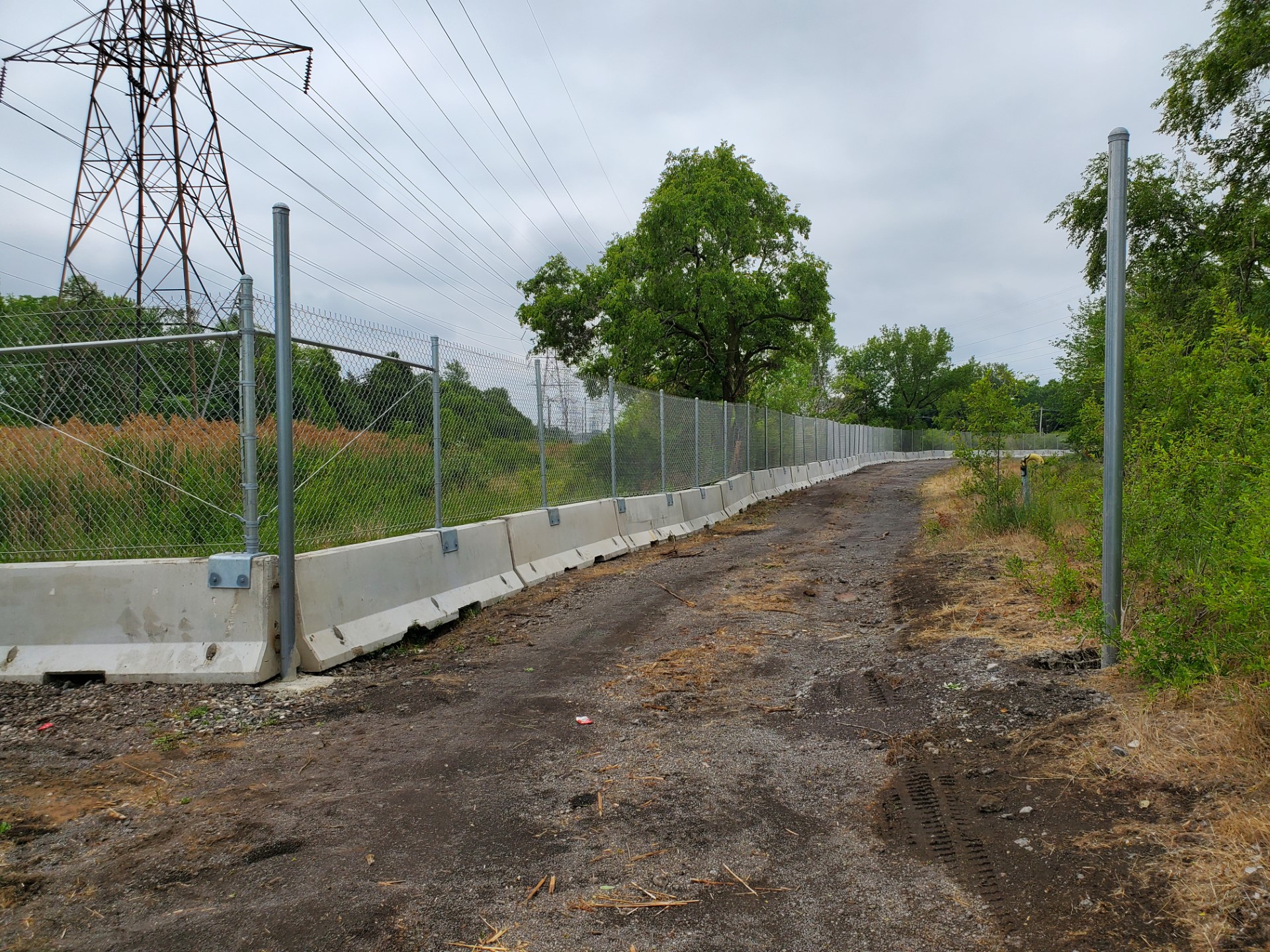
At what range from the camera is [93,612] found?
→ 5820 mm

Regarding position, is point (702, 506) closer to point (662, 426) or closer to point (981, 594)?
point (662, 426)

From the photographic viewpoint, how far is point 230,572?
226 inches

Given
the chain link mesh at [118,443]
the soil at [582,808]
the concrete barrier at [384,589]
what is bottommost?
the soil at [582,808]

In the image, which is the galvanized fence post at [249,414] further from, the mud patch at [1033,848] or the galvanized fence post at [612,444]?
the galvanized fence post at [612,444]

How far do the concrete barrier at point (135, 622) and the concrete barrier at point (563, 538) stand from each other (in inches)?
149

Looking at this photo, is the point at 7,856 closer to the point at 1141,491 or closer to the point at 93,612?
the point at 93,612

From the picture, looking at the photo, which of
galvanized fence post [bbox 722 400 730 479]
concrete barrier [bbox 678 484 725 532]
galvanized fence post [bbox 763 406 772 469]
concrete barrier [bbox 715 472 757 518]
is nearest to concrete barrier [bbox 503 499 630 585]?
concrete barrier [bbox 678 484 725 532]

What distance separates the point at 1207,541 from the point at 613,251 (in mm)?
30606

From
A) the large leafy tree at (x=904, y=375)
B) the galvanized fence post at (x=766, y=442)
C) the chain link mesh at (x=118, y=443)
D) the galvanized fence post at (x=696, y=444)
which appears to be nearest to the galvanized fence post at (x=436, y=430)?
the chain link mesh at (x=118, y=443)

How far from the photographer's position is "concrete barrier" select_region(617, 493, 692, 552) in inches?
509

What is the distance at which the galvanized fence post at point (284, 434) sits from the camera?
19.2 ft

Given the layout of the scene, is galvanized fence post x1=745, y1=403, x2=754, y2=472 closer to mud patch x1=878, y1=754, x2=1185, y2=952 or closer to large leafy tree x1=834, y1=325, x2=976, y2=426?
mud patch x1=878, y1=754, x2=1185, y2=952

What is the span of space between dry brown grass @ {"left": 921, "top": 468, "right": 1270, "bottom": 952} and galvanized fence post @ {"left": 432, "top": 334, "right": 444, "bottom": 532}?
5.36 meters

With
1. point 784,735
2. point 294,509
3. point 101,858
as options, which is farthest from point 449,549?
point 101,858
